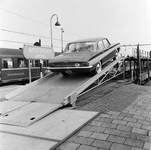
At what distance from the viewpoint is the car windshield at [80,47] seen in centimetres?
830

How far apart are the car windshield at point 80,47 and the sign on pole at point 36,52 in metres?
1.77

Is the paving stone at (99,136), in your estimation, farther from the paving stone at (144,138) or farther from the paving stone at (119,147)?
the paving stone at (144,138)

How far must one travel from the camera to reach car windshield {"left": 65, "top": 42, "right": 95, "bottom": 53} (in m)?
8.30

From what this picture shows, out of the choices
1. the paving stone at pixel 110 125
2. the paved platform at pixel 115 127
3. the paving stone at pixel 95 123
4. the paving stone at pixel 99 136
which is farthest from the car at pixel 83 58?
the paving stone at pixel 99 136

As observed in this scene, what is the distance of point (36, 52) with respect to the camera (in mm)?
9609

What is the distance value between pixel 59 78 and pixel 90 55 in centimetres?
167

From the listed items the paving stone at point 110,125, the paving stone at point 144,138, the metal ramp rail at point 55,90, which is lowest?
the paving stone at point 144,138

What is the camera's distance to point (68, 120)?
4.37 meters

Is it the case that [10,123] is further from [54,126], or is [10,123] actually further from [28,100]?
[28,100]

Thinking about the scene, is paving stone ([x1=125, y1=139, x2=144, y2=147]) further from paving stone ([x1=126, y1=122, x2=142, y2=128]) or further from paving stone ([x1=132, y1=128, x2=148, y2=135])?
paving stone ([x1=126, y1=122, x2=142, y2=128])

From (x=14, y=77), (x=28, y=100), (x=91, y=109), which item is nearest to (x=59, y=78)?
(x=28, y=100)

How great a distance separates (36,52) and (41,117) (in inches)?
224

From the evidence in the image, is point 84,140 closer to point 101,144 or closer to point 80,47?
point 101,144

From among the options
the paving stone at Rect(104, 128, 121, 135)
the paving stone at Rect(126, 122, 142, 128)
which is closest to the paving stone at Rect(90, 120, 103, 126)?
the paving stone at Rect(104, 128, 121, 135)
